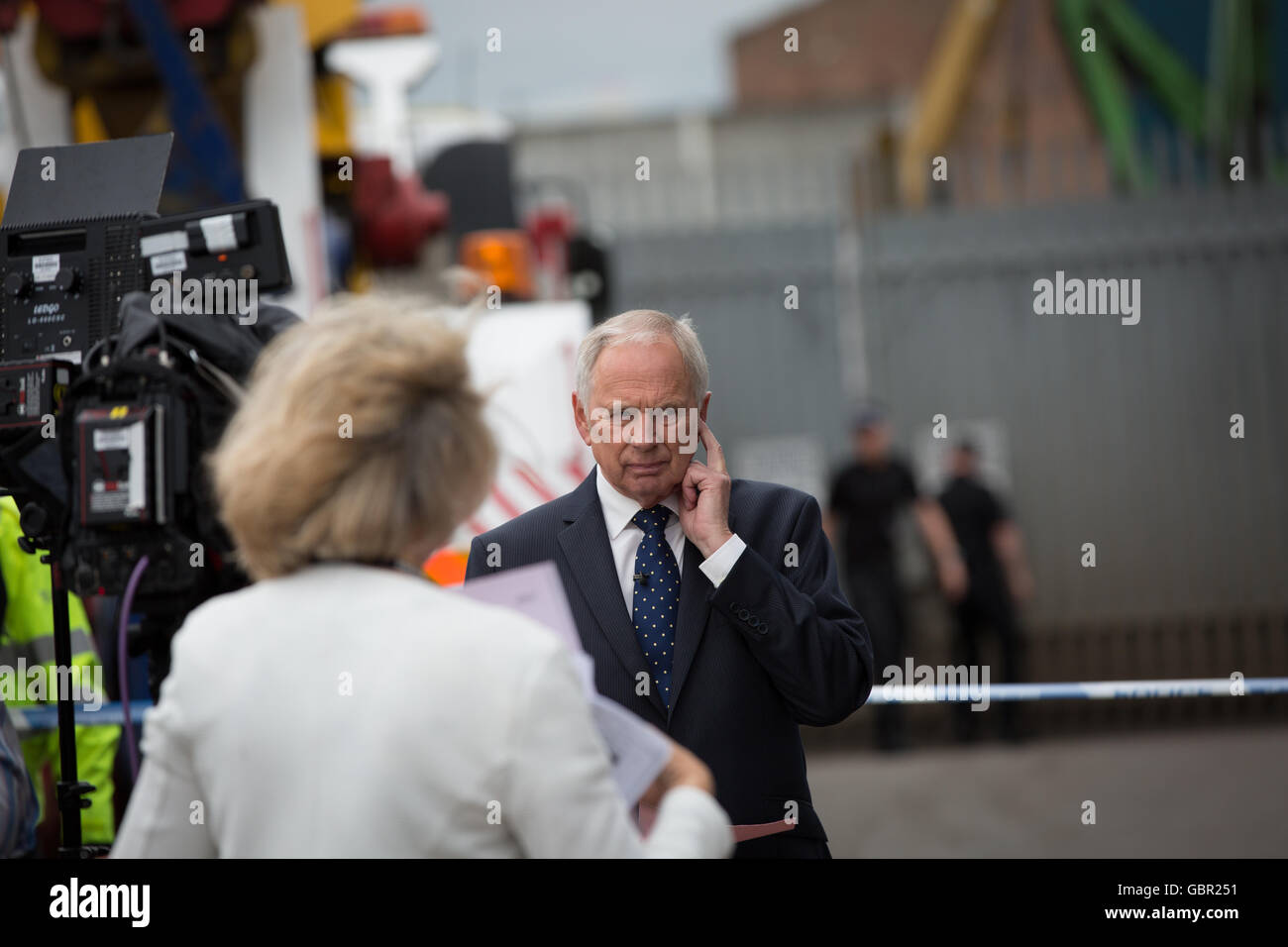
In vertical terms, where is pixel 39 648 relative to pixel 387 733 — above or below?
below

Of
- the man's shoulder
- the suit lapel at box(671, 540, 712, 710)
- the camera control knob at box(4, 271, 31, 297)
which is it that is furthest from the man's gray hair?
the camera control knob at box(4, 271, 31, 297)

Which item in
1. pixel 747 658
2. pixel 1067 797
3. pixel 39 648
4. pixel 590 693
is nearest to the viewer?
pixel 590 693

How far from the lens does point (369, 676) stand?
5.44ft

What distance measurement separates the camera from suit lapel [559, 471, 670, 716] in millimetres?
2492

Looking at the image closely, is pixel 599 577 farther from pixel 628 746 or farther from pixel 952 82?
pixel 952 82

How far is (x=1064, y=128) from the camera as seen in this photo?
Result: 14.1m

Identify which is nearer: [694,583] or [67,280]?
[694,583]

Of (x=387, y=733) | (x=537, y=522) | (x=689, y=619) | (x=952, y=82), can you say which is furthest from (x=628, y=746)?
(x=952, y=82)

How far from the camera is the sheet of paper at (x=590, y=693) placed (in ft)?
5.82

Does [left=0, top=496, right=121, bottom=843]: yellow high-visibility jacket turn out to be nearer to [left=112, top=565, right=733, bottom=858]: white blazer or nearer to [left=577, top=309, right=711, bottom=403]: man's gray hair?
[left=577, top=309, right=711, bottom=403]: man's gray hair

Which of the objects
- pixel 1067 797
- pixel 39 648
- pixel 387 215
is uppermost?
pixel 387 215

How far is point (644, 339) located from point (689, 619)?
49cm
